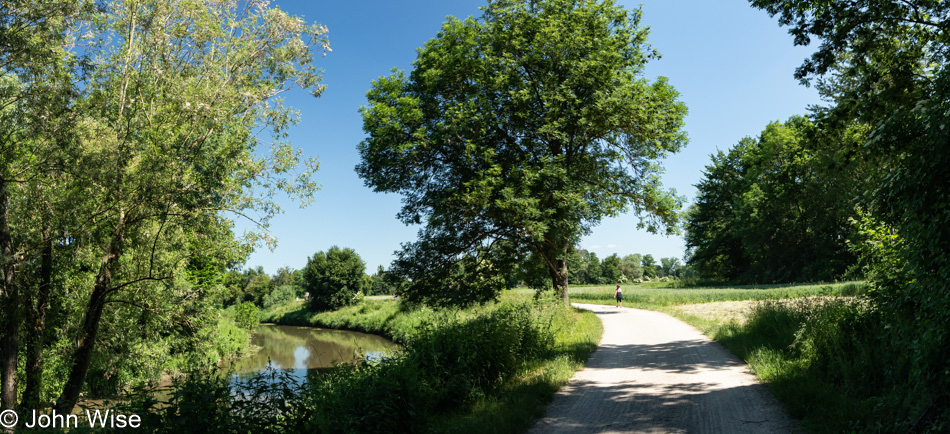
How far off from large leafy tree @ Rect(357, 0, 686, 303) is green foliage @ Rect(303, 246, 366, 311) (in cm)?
4061

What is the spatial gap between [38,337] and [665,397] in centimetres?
1679

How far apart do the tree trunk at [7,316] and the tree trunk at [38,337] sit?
148 centimetres

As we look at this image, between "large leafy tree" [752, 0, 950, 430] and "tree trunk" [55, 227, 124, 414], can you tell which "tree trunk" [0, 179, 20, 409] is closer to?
"tree trunk" [55, 227, 124, 414]

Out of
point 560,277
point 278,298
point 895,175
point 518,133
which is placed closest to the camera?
point 895,175

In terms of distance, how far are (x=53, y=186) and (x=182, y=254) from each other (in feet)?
12.1

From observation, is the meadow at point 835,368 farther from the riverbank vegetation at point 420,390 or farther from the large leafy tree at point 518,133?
the large leafy tree at point 518,133

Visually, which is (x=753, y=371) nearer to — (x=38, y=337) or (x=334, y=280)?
(x=38, y=337)

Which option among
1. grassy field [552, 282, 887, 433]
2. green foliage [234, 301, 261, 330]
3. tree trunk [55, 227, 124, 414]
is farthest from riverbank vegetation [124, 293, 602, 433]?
green foliage [234, 301, 261, 330]

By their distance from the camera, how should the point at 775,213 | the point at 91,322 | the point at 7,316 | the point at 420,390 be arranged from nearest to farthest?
the point at 420,390, the point at 7,316, the point at 91,322, the point at 775,213

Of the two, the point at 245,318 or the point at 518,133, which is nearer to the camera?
the point at 518,133

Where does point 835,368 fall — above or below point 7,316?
below

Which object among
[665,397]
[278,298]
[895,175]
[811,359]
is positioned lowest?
[278,298]

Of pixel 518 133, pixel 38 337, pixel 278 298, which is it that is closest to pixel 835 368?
pixel 518 133

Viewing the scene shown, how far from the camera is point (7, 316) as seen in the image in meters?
12.2
